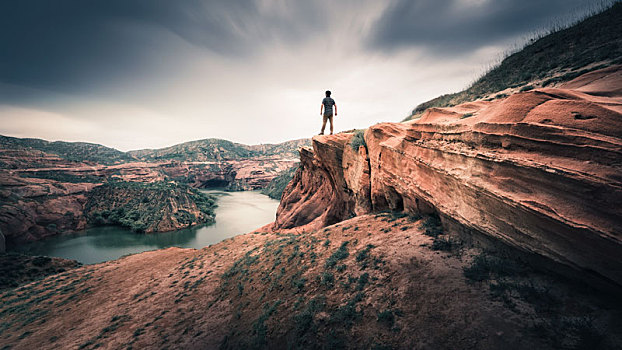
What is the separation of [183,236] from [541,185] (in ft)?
145

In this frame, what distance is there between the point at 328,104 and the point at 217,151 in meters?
123

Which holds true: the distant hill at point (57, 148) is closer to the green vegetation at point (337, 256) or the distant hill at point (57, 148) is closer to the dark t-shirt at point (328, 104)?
the dark t-shirt at point (328, 104)

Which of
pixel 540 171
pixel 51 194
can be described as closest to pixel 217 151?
pixel 51 194

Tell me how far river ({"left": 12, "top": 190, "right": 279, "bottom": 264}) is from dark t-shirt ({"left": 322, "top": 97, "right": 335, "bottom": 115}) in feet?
98.2

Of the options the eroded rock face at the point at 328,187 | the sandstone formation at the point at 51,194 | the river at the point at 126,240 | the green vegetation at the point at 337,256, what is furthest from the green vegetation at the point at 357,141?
the sandstone formation at the point at 51,194

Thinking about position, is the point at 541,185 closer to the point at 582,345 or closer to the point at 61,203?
the point at 582,345

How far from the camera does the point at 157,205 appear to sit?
42.0 m

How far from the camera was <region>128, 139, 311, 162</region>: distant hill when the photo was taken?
4424 inches

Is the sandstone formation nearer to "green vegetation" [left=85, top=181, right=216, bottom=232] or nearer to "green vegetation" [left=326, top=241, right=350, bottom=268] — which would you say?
"green vegetation" [left=85, top=181, right=216, bottom=232]

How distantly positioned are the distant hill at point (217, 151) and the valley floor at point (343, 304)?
365 feet

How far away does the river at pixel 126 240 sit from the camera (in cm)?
2850

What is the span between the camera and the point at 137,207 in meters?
41.8

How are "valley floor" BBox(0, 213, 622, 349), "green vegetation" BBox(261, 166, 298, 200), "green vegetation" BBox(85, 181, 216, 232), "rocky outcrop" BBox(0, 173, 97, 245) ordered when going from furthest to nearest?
1. "green vegetation" BBox(261, 166, 298, 200)
2. "green vegetation" BBox(85, 181, 216, 232)
3. "rocky outcrop" BBox(0, 173, 97, 245)
4. "valley floor" BBox(0, 213, 622, 349)

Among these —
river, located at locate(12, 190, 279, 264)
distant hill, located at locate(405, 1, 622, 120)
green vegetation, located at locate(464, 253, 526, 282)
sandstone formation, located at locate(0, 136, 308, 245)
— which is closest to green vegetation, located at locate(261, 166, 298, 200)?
river, located at locate(12, 190, 279, 264)
